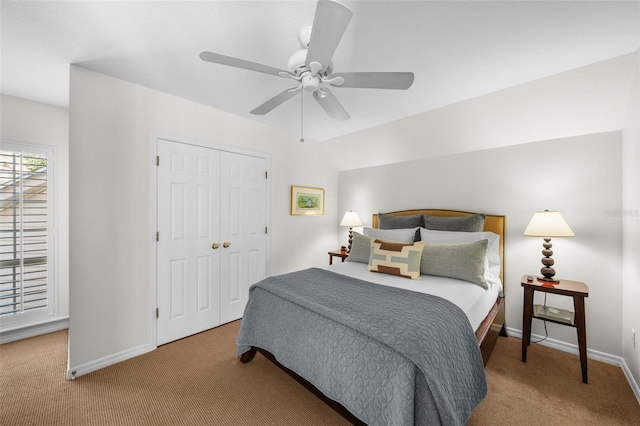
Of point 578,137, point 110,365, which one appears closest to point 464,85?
point 578,137

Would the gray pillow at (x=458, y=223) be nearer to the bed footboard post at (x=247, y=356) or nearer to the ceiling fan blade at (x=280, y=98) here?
the ceiling fan blade at (x=280, y=98)

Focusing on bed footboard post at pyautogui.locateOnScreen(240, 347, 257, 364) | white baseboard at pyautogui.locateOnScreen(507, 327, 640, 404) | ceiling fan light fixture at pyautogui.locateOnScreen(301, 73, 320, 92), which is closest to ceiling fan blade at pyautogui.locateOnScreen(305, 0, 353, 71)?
ceiling fan light fixture at pyautogui.locateOnScreen(301, 73, 320, 92)

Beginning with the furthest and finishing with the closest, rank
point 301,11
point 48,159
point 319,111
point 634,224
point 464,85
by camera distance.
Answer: point 319,111
point 48,159
point 464,85
point 634,224
point 301,11

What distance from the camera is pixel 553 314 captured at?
2.26 metres

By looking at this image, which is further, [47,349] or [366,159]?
[366,159]

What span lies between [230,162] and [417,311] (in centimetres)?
251

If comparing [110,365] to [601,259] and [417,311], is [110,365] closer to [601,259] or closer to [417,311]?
[417,311]

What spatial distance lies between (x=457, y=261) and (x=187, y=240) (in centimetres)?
261

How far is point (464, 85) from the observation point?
7.72ft

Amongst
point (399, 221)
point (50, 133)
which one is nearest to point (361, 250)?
point (399, 221)

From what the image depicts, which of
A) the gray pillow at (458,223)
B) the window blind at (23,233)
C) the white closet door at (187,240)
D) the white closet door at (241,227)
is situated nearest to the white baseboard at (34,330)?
the window blind at (23,233)

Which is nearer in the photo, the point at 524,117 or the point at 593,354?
the point at 593,354

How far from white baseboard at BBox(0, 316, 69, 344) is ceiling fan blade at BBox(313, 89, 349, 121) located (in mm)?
3555

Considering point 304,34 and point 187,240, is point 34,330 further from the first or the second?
point 304,34
